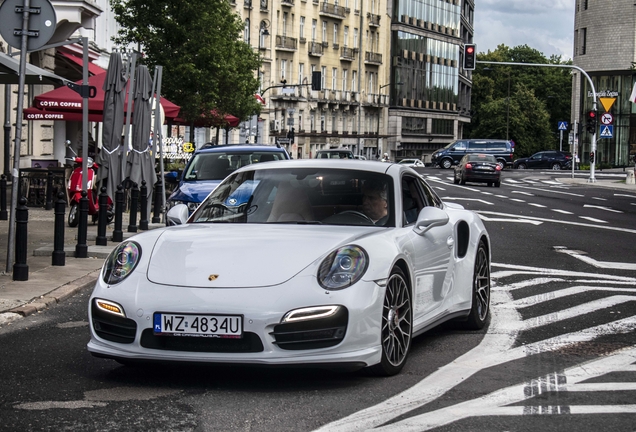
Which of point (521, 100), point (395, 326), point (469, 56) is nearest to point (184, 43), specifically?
point (469, 56)

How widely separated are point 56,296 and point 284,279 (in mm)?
4751

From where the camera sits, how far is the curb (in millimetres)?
9578

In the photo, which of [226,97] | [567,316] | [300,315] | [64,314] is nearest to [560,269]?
[567,316]

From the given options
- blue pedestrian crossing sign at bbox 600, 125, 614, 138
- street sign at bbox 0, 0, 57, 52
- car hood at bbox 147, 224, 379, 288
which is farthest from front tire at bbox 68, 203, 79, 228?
blue pedestrian crossing sign at bbox 600, 125, 614, 138

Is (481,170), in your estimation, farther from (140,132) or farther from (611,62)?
(611,62)

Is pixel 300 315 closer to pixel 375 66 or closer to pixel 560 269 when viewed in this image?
pixel 560 269

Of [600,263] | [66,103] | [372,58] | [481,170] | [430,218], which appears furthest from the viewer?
[372,58]

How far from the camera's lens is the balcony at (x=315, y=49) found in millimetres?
98125

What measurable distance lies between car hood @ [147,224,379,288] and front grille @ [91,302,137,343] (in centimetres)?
29

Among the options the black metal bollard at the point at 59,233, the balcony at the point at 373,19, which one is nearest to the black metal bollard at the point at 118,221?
the black metal bollard at the point at 59,233

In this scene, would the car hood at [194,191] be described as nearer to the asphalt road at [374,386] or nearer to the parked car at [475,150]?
the asphalt road at [374,386]

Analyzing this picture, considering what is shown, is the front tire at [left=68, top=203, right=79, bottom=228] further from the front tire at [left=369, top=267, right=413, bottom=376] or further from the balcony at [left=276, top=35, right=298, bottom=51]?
the balcony at [left=276, top=35, right=298, bottom=51]

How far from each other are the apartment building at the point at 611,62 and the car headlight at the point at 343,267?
8684 cm

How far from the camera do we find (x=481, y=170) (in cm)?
5028
